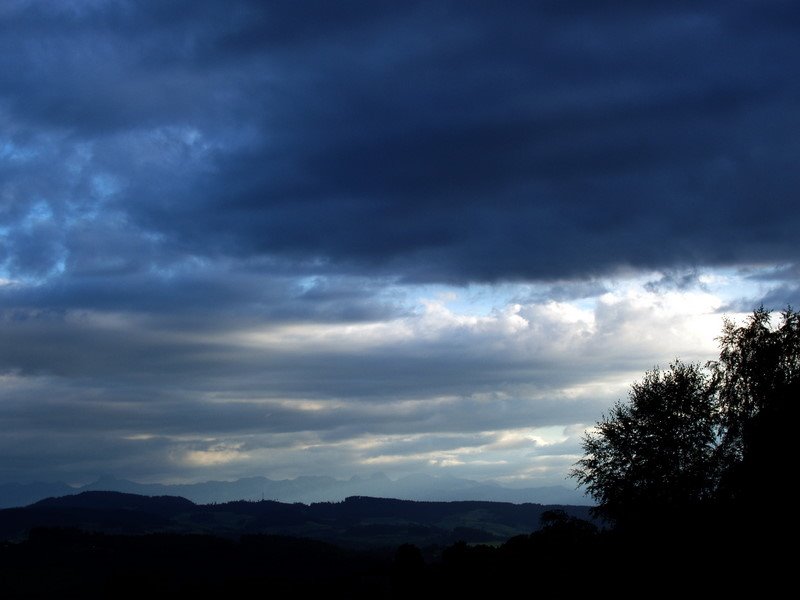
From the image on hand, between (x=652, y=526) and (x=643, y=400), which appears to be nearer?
(x=652, y=526)

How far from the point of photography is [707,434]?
8544 centimetres

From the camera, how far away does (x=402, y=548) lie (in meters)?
191

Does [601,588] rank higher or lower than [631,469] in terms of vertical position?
lower

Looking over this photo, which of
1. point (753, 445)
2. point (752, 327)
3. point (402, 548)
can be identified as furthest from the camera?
point (402, 548)

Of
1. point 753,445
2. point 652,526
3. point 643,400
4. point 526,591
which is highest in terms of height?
point 643,400

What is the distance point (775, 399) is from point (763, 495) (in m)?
9.30

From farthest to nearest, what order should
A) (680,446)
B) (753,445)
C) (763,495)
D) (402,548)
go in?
1. (402,548)
2. (680,446)
3. (753,445)
4. (763,495)

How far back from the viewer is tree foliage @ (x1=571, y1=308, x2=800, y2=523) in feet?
234

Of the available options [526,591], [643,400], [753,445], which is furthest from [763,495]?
[526,591]

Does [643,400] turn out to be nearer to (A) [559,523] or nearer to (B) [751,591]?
(A) [559,523]

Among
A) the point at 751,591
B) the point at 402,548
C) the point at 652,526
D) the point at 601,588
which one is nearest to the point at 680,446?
the point at 652,526

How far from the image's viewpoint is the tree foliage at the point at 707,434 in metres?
71.4

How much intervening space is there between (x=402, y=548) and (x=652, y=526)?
120m

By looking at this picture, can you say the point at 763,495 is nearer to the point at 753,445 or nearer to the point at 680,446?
the point at 753,445
